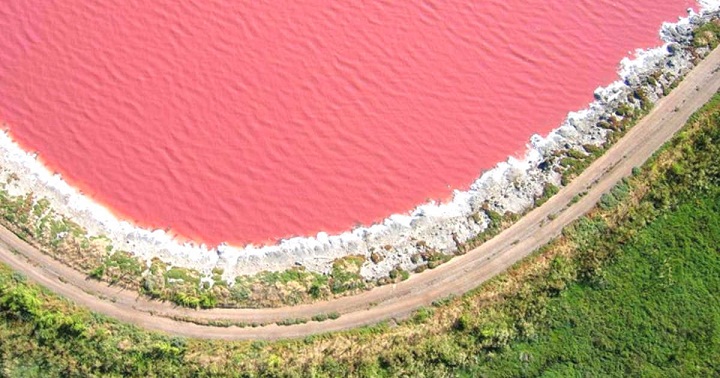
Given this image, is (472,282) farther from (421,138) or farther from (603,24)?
(603,24)

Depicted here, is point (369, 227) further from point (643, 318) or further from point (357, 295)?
point (643, 318)

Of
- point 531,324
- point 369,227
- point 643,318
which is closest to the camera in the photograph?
point 531,324

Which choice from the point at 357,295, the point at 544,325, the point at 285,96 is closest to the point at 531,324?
the point at 544,325

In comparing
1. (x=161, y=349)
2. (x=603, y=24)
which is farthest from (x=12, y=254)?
(x=603, y=24)

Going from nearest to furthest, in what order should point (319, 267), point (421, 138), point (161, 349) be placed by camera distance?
point (161, 349) → point (319, 267) → point (421, 138)

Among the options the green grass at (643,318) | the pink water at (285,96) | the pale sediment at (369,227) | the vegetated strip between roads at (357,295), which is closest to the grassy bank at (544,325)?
the green grass at (643,318)

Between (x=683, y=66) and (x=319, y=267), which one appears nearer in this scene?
(x=319, y=267)
